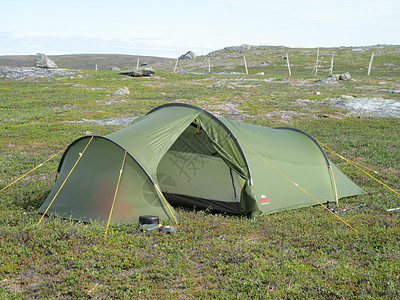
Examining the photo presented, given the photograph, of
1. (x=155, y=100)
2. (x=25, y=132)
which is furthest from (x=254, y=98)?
(x=25, y=132)

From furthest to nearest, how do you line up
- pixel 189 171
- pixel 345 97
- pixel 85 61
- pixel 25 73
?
pixel 85 61 → pixel 25 73 → pixel 345 97 → pixel 189 171

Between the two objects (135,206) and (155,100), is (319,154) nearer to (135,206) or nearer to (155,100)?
(135,206)

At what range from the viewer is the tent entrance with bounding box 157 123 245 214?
33.4ft

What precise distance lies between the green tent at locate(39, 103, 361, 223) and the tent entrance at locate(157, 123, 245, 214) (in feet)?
0.08

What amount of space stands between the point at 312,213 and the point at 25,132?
1596 cm

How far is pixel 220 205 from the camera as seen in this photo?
10.1m

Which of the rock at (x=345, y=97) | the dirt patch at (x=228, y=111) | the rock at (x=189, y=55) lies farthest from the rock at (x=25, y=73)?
the rock at (x=189, y=55)

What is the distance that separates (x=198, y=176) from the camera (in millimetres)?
10609

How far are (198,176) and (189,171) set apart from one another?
0.29m

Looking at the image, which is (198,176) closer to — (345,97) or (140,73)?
(345,97)

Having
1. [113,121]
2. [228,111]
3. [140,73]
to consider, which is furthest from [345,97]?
[140,73]

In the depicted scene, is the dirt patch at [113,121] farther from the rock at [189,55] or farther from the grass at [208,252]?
the rock at [189,55]

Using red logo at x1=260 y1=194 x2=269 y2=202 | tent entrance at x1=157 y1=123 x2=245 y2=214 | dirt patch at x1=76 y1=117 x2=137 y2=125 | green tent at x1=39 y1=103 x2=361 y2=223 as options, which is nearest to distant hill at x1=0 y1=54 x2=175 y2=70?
dirt patch at x1=76 y1=117 x2=137 y2=125

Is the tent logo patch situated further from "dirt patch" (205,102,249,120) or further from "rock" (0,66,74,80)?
"rock" (0,66,74,80)
